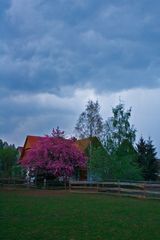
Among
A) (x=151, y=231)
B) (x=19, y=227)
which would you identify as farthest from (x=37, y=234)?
(x=151, y=231)

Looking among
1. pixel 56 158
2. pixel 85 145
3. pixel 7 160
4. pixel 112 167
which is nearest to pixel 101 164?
pixel 112 167

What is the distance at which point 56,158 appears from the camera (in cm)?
5212

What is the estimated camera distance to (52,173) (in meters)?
51.8

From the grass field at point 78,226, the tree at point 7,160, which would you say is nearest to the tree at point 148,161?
the tree at point 7,160

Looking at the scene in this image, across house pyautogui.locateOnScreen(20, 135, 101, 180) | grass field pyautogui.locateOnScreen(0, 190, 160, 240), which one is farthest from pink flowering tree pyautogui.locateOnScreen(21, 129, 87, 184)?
grass field pyautogui.locateOnScreen(0, 190, 160, 240)

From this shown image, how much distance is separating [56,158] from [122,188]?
18384 millimetres

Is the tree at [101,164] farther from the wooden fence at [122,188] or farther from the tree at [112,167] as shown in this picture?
the wooden fence at [122,188]

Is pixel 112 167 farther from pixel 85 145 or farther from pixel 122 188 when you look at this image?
pixel 85 145

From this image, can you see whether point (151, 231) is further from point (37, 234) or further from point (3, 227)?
point (3, 227)

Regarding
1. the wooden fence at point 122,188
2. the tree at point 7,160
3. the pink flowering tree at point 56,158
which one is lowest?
the wooden fence at point 122,188

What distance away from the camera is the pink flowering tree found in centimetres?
5119

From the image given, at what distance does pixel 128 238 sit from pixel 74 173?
139ft

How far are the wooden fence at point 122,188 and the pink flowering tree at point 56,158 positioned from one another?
740 centimetres

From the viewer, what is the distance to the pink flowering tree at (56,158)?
51.2 m
